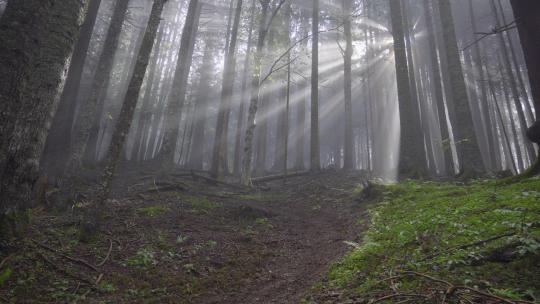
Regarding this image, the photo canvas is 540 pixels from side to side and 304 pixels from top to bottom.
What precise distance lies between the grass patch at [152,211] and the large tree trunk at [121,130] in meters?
2.22

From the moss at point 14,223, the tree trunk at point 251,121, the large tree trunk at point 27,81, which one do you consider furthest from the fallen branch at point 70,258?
the tree trunk at point 251,121

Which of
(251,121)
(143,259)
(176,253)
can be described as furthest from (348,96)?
(143,259)

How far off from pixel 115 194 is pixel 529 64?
1228cm

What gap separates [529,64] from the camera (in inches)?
218

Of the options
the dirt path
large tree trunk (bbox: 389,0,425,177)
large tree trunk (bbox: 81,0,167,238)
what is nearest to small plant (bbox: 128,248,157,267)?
large tree trunk (bbox: 81,0,167,238)

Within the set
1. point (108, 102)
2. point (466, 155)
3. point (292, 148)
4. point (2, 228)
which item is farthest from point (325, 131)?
point (2, 228)

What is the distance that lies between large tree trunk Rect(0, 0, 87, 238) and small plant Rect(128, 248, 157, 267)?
2.01 meters

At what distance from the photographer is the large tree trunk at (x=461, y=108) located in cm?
1087

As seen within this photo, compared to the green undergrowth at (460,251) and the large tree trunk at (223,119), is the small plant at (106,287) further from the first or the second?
the large tree trunk at (223,119)

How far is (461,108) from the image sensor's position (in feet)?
38.7

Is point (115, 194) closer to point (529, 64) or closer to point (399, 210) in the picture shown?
point (399, 210)

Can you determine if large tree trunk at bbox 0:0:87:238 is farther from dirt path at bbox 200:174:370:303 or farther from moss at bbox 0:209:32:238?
dirt path at bbox 200:174:370:303

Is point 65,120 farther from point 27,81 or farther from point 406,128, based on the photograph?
point 406,128

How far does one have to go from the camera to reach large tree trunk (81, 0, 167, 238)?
668 centimetres
